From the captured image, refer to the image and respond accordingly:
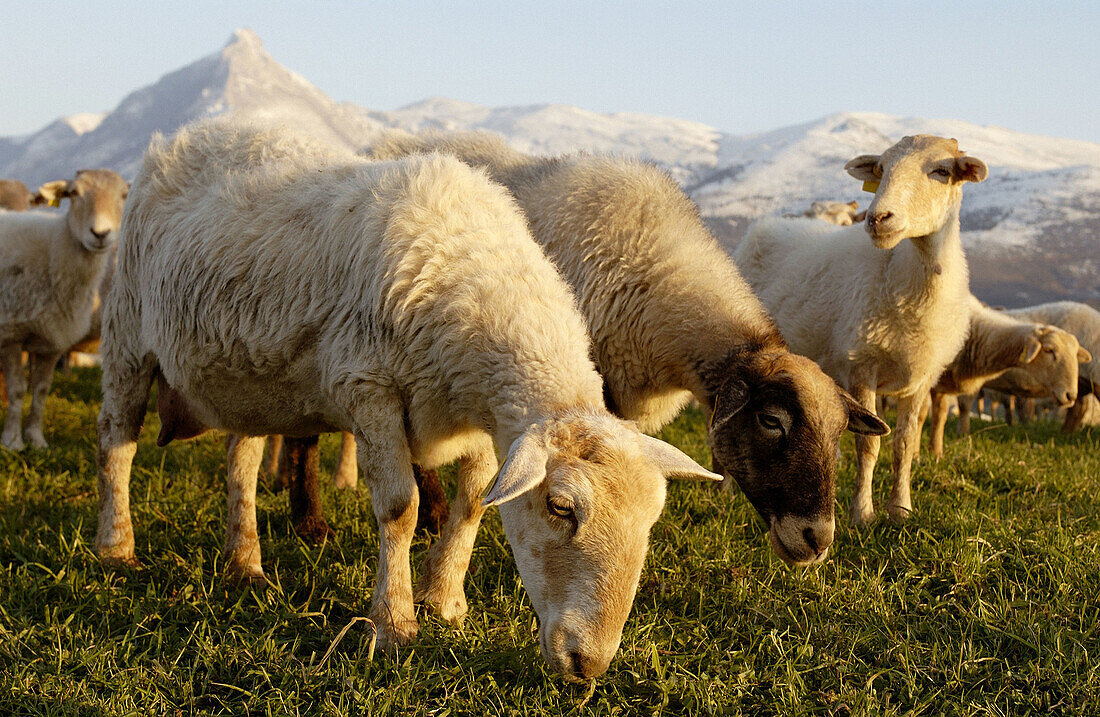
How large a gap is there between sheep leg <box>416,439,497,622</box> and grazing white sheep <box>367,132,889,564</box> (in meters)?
0.97

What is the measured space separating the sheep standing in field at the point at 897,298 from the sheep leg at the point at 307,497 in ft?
9.51

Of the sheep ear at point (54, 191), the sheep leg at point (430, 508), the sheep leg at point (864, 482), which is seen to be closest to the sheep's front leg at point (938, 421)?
the sheep leg at point (864, 482)

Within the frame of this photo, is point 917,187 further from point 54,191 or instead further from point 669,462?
point 54,191

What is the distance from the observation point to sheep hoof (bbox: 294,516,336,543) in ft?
14.1

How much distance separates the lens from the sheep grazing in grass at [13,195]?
36.6ft

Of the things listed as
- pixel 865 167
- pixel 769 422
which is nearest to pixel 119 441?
pixel 769 422

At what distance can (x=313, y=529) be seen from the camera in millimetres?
4309

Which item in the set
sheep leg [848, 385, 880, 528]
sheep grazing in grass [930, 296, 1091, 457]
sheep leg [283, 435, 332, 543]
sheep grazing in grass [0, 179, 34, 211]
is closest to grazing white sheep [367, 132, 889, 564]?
sheep leg [848, 385, 880, 528]

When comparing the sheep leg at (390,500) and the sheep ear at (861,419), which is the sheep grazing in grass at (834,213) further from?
the sheep leg at (390,500)

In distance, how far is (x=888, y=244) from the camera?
185 inches

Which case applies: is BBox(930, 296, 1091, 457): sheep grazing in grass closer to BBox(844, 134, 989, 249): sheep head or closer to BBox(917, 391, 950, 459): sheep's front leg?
BBox(917, 391, 950, 459): sheep's front leg

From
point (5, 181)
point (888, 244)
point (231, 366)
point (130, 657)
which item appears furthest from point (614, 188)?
point (5, 181)

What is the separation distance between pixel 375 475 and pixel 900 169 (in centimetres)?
351

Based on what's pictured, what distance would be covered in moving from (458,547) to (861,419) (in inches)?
73.6
